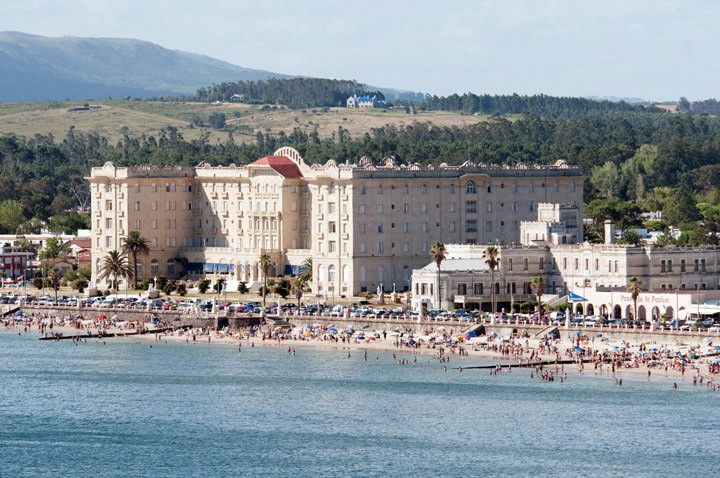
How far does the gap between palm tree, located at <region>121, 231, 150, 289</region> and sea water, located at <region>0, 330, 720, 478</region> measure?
4088 cm

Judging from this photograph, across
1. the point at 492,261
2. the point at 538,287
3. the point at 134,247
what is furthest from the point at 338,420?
the point at 134,247

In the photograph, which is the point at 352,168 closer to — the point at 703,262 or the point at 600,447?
the point at 703,262

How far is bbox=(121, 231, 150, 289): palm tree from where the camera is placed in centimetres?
17491

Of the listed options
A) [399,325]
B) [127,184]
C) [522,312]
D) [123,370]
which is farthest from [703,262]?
[127,184]

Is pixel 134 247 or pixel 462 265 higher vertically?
pixel 134 247

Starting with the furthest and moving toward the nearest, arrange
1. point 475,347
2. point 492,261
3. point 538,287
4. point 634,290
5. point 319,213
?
point 319,213
point 492,261
point 538,287
point 634,290
point 475,347

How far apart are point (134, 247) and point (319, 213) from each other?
792 inches

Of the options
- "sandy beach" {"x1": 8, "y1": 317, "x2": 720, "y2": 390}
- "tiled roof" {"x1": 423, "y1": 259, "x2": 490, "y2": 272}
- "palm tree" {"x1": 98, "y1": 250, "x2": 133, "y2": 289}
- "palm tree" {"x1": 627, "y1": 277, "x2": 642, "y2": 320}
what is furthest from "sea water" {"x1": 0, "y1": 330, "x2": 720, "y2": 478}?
"palm tree" {"x1": 98, "y1": 250, "x2": 133, "y2": 289}

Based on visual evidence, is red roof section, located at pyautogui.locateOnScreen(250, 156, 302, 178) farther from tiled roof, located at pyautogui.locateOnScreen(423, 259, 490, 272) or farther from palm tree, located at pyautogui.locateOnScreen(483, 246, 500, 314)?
palm tree, located at pyautogui.locateOnScreen(483, 246, 500, 314)

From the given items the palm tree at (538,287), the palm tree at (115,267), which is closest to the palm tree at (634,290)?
the palm tree at (538,287)

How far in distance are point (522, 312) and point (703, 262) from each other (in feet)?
47.7

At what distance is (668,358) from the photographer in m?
121

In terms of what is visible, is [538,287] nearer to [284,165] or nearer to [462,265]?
[462,265]

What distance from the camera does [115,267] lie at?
172250 mm
